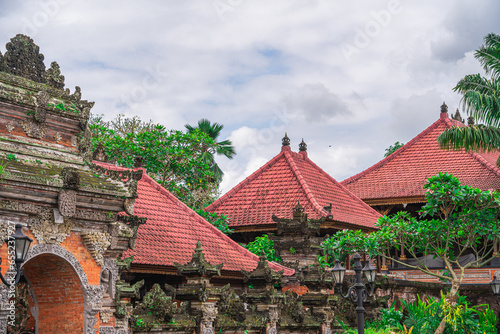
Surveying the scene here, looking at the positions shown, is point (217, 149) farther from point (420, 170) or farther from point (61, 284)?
point (61, 284)

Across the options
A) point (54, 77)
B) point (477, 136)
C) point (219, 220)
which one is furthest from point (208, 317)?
point (477, 136)

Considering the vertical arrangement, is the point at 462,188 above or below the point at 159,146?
below

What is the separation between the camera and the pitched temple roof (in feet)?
65.0

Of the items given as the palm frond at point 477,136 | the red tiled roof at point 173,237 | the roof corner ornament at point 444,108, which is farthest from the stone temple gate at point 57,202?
the roof corner ornament at point 444,108

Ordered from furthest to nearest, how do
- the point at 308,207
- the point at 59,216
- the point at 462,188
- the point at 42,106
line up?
the point at 308,207
the point at 462,188
the point at 42,106
the point at 59,216

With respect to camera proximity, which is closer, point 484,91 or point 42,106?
point 42,106

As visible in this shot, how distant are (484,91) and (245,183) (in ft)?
28.5

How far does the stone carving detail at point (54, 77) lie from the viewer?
437 inches

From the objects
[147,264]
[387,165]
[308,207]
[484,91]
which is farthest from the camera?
[387,165]

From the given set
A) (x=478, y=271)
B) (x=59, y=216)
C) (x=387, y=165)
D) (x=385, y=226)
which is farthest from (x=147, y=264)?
(x=387, y=165)

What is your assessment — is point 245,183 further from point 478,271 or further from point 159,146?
point 478,271

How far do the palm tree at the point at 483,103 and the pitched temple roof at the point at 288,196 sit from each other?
4.20m

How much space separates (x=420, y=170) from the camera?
25.5 metres

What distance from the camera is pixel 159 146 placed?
22.0 metres
